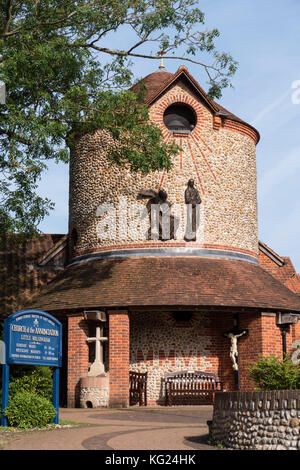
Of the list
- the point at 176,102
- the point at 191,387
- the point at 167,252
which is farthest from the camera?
Answer: the point at 176,102

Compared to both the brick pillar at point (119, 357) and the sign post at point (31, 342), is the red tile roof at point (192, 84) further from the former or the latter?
the sign post at point (31, 342)

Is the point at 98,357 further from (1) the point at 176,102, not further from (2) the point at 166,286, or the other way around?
(1) the point at 176,102

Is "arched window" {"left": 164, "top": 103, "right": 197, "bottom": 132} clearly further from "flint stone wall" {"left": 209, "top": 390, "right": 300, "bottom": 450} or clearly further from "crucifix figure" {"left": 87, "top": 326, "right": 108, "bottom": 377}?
"flint stone wall" {"left": 209, "top": 390, "right": 300, "bottom": 450}

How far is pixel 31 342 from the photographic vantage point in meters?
12.9

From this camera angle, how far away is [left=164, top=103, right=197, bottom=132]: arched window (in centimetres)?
2406

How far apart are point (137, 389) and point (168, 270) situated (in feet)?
13.0

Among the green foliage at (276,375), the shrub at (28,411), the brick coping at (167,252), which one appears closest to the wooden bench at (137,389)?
the brick coping at (167,252)

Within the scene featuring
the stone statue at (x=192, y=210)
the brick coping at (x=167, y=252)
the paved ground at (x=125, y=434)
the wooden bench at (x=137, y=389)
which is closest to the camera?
the paved ground at (x=125, y=434)

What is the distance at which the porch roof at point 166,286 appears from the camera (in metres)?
20.4

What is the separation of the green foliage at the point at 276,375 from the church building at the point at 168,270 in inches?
353

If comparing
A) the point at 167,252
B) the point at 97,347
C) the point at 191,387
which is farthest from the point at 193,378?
the point at 167,252

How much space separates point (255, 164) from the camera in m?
25.5

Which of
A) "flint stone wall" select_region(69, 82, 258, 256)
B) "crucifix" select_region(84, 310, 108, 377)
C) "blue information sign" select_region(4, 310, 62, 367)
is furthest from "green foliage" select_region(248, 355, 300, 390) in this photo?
"flint stone wall" select_region(69, 82, 258, 256)

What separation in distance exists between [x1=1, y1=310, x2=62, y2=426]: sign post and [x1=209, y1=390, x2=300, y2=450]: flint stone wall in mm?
4005
